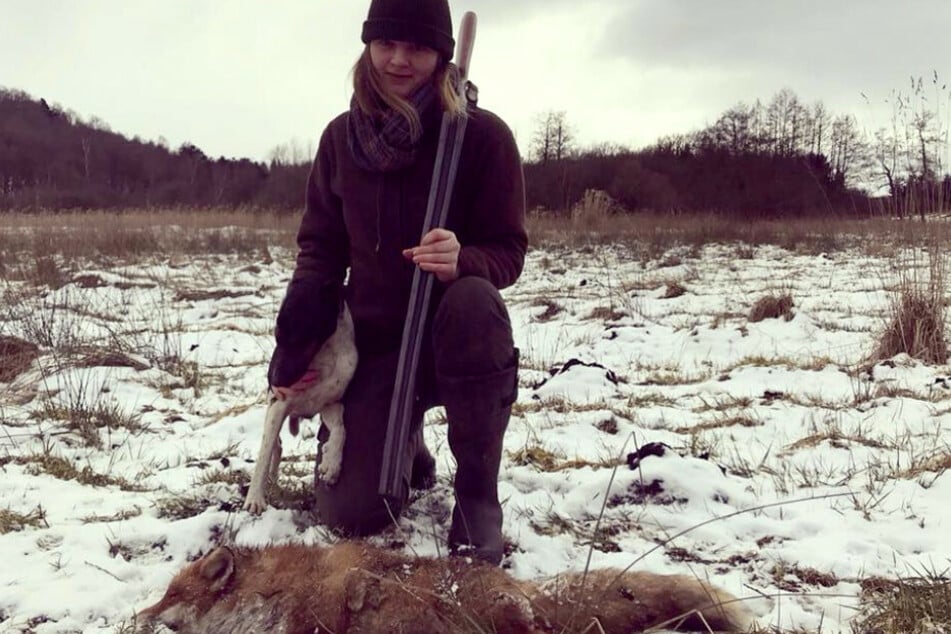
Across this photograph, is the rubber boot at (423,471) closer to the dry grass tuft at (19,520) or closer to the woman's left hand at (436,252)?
the woman's left hand at (436,252)

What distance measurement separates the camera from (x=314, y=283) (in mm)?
2225

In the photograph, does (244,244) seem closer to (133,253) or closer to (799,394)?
(133,253)

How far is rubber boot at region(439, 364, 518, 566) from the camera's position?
2074 millimetres

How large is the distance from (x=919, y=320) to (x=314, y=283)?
377 cm

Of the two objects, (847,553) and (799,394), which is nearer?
(847,553)

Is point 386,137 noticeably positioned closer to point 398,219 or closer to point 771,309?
point 398,219

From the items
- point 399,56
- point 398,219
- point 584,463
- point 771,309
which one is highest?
point 399,56

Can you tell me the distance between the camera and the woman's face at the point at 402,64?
2.21 meters

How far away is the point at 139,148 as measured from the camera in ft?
145

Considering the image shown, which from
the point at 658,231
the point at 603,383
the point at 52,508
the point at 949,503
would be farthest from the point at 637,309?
the point at 658,231

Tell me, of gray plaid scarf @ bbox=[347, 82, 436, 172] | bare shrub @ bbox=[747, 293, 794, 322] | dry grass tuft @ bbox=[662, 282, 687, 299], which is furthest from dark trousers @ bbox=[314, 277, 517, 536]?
dry grass tuft @ bbox=[662, 282, 687, 299]

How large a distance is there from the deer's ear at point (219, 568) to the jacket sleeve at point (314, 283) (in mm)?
831

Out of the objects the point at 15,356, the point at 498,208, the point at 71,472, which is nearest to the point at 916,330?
the point at 498,208

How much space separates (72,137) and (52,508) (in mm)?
49538
